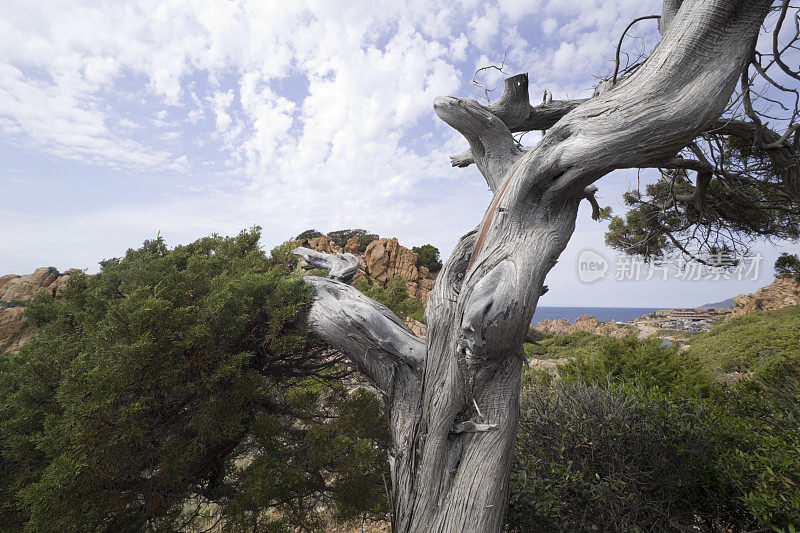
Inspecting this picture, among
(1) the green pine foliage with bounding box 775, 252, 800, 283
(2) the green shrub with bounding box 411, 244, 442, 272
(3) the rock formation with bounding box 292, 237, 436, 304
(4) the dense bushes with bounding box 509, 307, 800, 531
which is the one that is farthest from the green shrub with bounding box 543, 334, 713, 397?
(2) the green shrub with bounding box 411, 244, 442, 272

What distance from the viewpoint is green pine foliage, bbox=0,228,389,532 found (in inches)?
86.8

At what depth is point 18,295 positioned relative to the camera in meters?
10.8

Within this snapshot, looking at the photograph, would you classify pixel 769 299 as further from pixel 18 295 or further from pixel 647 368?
pixel 18 295

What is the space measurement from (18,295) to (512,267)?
50.4 feet

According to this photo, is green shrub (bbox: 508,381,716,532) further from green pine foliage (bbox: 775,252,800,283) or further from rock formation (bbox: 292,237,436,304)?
rock formation (bbox: 292,237,436,304)

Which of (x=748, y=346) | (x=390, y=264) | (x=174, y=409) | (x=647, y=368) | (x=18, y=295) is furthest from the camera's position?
(x=390, y=264)

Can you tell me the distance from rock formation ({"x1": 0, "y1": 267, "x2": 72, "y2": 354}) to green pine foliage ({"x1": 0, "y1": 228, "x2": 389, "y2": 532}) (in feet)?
18.2

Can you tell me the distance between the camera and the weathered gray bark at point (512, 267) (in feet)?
6.90

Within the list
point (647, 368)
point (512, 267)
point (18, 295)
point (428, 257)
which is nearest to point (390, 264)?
point (428, 257)

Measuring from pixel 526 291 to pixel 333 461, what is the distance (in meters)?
2.45

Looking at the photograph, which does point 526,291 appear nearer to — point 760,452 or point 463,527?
point 463,527

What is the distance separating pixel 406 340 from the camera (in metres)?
2.76

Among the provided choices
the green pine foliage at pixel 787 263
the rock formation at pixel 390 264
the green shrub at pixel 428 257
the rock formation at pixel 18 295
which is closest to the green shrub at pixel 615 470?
the green pine foliage at pixel 787 263

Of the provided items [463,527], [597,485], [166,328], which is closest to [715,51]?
[597,485]
